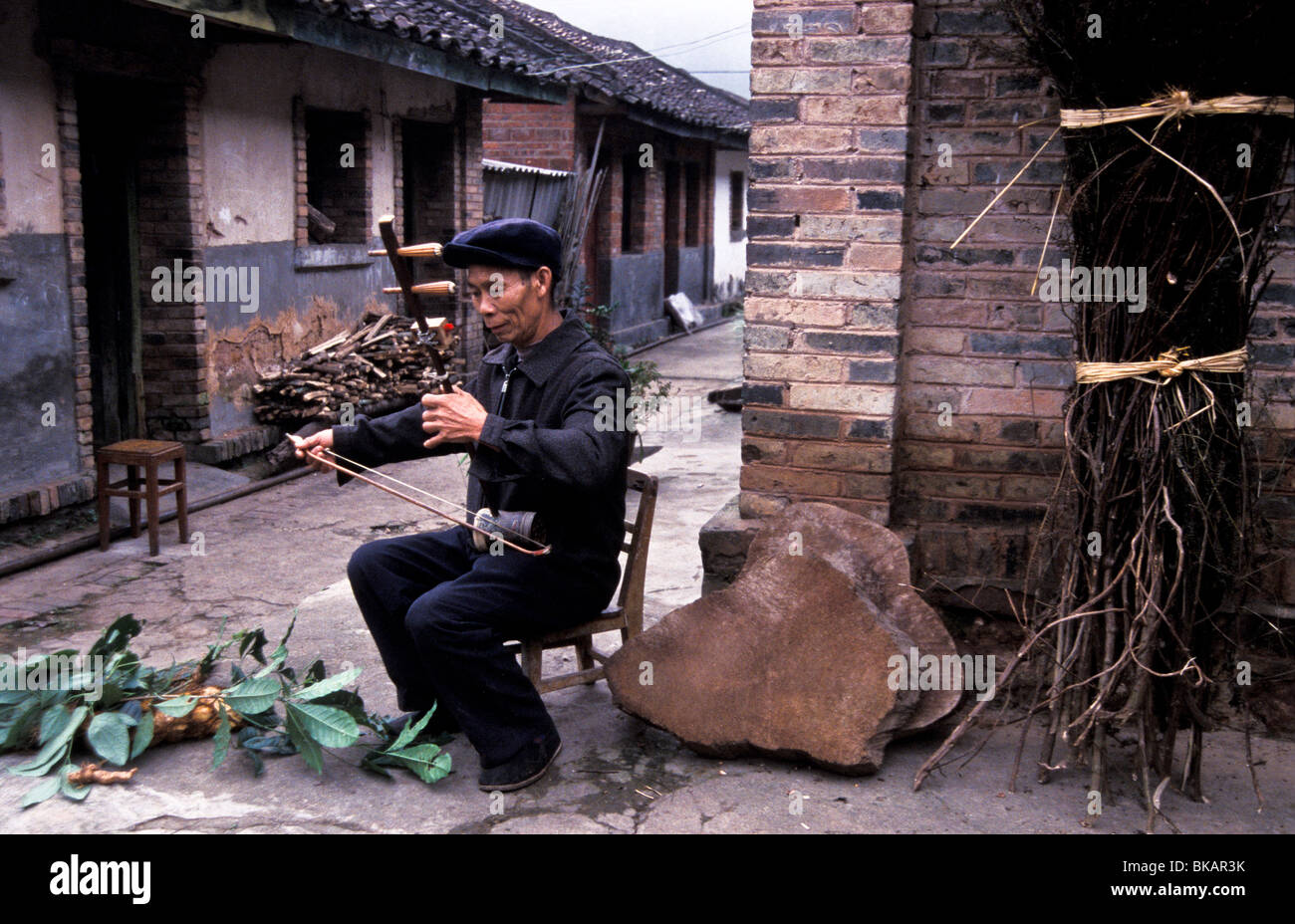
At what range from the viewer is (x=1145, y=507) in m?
3.05

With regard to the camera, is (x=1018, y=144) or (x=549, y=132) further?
(x=549, y=132)

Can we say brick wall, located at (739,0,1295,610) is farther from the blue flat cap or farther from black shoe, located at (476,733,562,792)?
black shoe, located at (476,733,562,792)

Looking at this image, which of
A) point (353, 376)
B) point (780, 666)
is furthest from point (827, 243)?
point (353, 376)

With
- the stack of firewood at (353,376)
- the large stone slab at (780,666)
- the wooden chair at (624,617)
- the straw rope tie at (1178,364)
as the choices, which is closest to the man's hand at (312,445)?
the wooden chair at (624,617)

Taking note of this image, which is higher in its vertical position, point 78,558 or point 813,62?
point 813,62

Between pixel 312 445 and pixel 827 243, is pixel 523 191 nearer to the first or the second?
pixel 827 243

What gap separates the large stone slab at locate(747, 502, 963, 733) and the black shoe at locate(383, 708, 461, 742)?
3.45 feet

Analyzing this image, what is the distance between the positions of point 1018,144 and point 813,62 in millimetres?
678

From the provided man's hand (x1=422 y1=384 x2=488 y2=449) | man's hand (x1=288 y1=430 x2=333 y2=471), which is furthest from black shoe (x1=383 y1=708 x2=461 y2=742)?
man's hand (x1=422 y1=384 x2=488 y2=449)

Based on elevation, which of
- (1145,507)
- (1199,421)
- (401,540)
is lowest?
(401,540)

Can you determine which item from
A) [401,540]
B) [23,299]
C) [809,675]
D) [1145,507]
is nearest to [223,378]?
[23,299]

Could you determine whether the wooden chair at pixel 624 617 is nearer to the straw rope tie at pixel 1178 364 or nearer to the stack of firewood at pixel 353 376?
the straw rope tie at pixel 1178 364

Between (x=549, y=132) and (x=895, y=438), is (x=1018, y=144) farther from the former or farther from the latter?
(x=549, y=132)

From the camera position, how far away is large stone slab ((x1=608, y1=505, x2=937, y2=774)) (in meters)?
3.42
